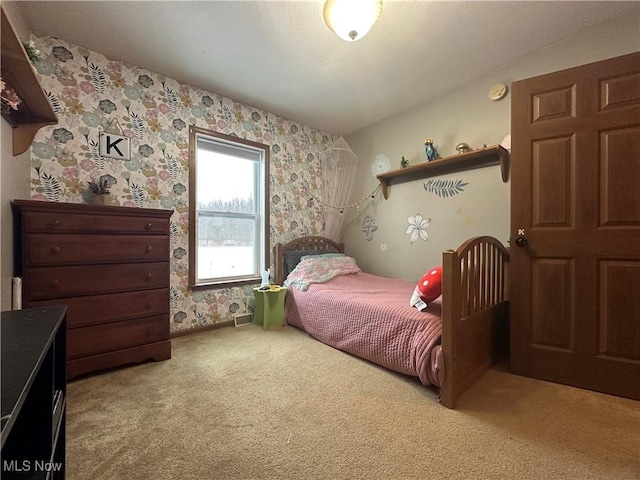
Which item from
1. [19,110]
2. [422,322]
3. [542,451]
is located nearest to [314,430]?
[422,322]

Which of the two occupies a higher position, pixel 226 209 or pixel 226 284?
pixel 226 209

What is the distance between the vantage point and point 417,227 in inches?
118

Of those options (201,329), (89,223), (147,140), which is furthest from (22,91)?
(201,329)

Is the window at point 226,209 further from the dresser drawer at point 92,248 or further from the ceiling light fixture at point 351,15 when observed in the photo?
the ceiling light fixture at point 351,15

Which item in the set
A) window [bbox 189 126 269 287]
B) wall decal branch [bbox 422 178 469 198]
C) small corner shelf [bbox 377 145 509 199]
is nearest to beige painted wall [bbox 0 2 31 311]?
window [bbox 189 126 269 287]

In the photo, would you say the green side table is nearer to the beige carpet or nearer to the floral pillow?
the floral pillow

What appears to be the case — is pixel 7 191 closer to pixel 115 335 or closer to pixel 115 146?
pixel 115 146

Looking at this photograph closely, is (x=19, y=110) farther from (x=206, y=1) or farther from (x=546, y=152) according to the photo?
(x=546, y=152)

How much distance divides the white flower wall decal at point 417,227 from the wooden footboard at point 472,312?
87cm

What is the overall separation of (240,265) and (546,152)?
2832mm

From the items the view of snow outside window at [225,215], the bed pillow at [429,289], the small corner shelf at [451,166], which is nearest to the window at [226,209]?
the view of snow outside window at [225,215]

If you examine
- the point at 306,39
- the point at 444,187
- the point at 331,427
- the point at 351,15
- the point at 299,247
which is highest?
the point at 306,39

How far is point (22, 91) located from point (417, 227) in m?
3.10

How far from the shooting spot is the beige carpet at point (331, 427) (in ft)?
3.49
